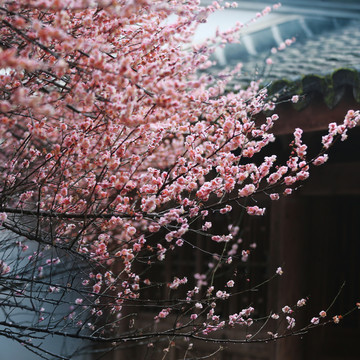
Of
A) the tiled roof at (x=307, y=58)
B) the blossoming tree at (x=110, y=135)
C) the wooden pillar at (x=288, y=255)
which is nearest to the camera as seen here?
the blossoming tree at (x=110, y=135)

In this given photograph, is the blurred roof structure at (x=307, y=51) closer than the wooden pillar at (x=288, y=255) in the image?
Yes

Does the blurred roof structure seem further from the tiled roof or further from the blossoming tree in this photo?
the blossoming tree

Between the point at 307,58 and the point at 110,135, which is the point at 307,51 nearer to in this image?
the point at 307,58

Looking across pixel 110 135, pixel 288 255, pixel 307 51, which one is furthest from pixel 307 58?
pixel 110 135

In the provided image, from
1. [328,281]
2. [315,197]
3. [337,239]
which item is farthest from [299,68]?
[328,281]

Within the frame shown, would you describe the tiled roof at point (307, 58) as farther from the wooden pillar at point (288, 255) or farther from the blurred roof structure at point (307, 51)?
the wooden pillar at point (288, 255)

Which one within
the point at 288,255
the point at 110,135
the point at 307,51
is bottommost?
the point at 288,255

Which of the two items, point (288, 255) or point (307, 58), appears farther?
point (307, 58)

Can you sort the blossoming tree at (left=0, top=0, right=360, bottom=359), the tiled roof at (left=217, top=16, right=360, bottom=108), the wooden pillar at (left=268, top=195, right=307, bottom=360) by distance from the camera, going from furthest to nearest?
the wooden pillar at (left=268, top=195, right=307, bottom=360)
the tiled roof at (left=217, top=16, right=360, bottom=108)
the blossoming tree at (left=0, top=0, right=360, bottom=359)

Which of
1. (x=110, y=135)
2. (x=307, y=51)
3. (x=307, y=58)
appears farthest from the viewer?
(x=307, y=51)

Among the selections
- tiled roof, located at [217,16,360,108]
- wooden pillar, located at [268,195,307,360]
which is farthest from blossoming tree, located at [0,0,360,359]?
wooden pillar, located at [268,195,307,360]

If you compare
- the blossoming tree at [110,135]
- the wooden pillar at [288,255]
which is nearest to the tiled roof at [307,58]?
the blossoming tree at [110,135]

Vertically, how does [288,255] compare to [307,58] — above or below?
below

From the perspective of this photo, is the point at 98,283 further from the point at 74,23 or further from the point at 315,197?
the point at 315,197
